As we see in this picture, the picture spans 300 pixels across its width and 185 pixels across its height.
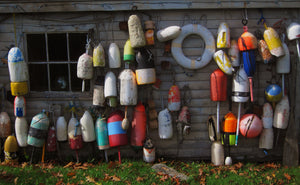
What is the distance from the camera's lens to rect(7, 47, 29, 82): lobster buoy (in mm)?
4047

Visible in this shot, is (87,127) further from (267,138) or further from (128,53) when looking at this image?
(267,138)

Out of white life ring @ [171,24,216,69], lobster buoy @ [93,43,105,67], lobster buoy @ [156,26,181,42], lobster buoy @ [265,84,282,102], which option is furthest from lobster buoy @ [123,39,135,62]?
lobster buoy @ [265,84,282,102]

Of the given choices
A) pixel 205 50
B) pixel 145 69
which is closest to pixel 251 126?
pixel 205 50

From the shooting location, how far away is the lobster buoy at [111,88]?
13.3 feet

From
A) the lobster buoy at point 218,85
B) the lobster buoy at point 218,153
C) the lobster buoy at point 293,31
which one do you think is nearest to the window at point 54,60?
the lobster buoy at point 218,85

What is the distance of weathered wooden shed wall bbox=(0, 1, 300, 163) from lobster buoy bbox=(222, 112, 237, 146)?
6.2 inches

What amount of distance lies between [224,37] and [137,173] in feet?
7.91

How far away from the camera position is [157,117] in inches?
167

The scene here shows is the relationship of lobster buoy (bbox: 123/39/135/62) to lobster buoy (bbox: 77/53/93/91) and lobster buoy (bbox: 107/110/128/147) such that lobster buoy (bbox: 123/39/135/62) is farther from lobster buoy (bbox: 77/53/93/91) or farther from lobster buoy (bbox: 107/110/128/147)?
lobster buoy (bbox: 107/110/128/147)

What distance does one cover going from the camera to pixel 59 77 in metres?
4.47

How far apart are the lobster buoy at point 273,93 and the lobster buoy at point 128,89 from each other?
2.08m

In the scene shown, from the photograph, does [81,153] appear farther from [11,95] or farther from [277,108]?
[277,108]

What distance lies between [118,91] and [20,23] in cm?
194

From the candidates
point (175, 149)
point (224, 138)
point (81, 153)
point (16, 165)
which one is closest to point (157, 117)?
point (175, 149)
